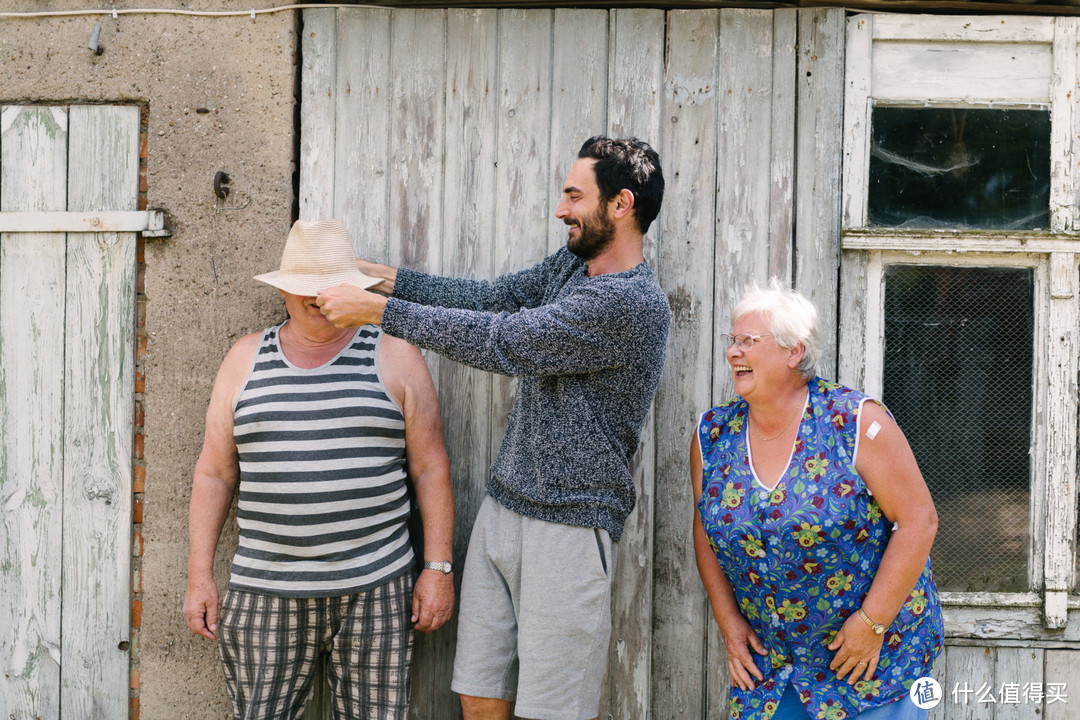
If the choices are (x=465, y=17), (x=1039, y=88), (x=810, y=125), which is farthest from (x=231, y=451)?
(x=1039, y=88)

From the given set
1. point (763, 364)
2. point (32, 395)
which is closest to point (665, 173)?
point (763, 364)

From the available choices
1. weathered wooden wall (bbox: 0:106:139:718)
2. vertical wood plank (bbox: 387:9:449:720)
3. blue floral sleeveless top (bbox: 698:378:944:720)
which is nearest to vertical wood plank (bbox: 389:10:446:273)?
vertical wood plank (bbox: 387:9:449:720)

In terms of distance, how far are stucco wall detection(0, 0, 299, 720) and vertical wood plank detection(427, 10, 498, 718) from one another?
1.86ft

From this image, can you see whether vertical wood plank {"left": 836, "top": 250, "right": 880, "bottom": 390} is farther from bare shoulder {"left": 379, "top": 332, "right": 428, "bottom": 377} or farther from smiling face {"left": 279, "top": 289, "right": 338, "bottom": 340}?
smiling face {"left": 279, "top": 289, "right": 338, "bottom": 340}

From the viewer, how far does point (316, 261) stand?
2.75m

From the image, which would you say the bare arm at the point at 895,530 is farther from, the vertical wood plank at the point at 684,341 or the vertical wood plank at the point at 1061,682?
the vertical wood plank at the point at 1061,682

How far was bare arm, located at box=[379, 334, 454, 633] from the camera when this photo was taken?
2787 millimetres

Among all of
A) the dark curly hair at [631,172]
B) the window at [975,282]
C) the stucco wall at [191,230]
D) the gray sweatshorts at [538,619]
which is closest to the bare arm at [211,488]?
the stucco wall at [191,230]

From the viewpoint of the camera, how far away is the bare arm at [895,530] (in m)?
2.29

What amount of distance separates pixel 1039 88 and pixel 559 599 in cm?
239

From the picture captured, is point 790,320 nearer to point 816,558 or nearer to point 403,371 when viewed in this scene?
point 816,558

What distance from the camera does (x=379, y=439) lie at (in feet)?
8.96

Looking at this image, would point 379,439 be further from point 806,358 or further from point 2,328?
point 2,328

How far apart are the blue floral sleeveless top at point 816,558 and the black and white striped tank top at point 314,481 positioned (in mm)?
1018
